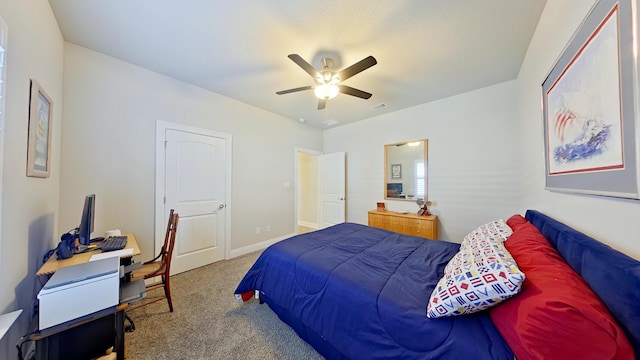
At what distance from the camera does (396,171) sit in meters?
3.87

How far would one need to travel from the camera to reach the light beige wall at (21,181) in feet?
3.72

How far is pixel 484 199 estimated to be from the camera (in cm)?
298

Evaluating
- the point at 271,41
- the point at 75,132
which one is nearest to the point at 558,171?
the point at 271,41

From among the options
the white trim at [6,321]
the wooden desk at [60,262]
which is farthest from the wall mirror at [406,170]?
the white trim at [6,321]

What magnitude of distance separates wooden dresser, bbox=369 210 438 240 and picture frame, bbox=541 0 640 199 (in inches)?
76.5

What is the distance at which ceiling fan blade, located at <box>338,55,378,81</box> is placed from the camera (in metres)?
1.87

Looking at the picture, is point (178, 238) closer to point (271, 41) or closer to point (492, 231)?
point (271, 41)

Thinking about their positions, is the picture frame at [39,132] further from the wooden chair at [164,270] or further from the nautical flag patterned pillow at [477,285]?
the nautical flag patterned pillow at [477,285]

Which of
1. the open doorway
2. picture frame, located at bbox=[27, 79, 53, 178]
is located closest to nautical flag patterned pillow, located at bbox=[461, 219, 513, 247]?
picture frame, located at bbox=[27, 79, 53, 178]

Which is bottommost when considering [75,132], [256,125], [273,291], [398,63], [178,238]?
[273,291]

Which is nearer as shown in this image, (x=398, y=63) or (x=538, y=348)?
(x=538, y=348)

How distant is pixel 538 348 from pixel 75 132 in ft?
12.4

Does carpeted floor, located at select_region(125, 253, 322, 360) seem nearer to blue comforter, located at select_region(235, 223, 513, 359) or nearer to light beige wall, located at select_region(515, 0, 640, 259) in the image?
blue comforter, located at select_region(235, 223, 513, 359)

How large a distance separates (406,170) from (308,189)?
3.09 meters
